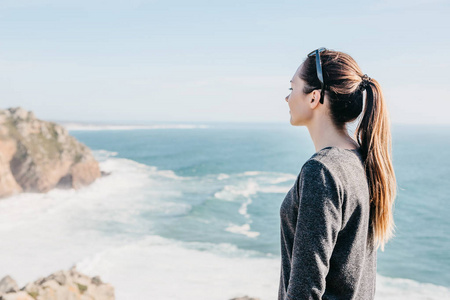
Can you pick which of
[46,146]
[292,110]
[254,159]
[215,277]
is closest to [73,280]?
[215,277]

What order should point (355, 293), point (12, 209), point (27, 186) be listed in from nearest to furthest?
1. point (355, 293)
2. point (12, 209)
3. point (27, 186)

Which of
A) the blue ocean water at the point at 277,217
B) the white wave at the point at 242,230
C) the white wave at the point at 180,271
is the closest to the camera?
the white wave at the point at 180,271

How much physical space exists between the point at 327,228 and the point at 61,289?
7908 millimetres

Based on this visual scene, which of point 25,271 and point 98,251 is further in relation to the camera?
point 98,251

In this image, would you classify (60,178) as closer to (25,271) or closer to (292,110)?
(25,271)

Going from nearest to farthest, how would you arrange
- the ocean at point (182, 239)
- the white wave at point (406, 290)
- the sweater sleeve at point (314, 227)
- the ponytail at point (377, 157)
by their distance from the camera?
1. the sweater sleeve at point (314, 227)
2. the ponytail at point (377, 157)
3. the white wave at point (406, 290)
4. the ocean at point (182, 239)

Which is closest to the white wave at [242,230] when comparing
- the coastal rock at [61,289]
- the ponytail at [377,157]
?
the coastal rock at [61,289]

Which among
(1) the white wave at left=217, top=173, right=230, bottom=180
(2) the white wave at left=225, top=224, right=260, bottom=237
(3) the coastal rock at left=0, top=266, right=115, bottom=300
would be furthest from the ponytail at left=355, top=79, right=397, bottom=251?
(1) the white wave at left=217, top=173, right=230, bottom=180

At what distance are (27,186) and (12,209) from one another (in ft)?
11.8

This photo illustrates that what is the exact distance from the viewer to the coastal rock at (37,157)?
26172 mm

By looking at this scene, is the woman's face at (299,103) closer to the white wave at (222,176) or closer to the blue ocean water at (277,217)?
the blue ocean water at (277,217)

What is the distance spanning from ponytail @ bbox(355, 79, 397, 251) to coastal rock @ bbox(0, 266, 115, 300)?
725 centimetres

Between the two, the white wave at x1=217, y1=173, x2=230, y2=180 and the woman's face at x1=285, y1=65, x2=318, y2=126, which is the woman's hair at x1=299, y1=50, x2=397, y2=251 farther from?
the white wave at x1=217, y1=173, x2=230, y2=180

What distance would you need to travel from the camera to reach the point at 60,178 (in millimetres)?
28422
